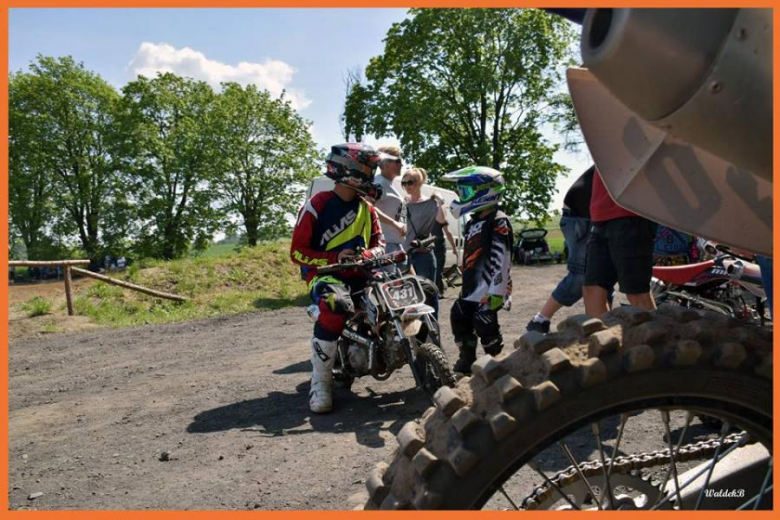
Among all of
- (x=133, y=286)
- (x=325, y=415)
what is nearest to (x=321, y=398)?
(x=325, y=415)

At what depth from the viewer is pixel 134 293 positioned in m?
15.2

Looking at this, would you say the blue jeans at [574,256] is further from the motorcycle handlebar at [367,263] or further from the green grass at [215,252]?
the green grass at [215,252]

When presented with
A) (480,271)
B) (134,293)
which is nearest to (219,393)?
(480,271)

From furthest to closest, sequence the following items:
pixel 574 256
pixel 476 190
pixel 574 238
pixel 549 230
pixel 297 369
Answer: pixel 549 230 → pixel 297 369 → pixel 574 256 → pixel 574 238 → pixel 476 190

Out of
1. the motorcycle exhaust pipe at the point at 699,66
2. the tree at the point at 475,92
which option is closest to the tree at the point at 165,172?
the tree at the point at 475,92

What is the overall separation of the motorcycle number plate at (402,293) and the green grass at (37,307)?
419 inches

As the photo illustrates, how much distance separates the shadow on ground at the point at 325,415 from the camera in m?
4.39

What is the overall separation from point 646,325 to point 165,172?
40600mm

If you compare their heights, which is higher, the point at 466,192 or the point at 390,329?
the point at 466,192

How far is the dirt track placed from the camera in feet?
11.4

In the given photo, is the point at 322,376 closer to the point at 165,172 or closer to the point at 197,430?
the point at 197,430

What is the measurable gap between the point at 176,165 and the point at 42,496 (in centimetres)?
3712

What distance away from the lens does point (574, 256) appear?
5.52m

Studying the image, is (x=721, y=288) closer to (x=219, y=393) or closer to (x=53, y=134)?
(x=219, y=393)
